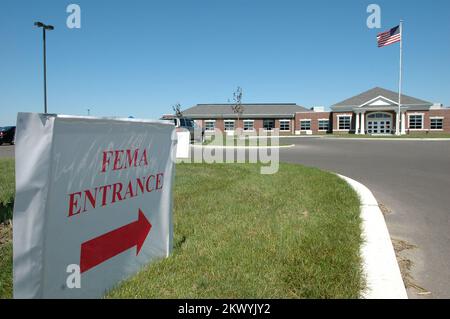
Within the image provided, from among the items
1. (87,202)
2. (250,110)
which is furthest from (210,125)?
(87,202)

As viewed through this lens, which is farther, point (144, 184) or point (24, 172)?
point (144, 184)

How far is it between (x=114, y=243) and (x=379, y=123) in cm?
5614

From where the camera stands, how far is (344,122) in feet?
182

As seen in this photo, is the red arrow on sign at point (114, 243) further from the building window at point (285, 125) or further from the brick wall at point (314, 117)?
the building window at point (285, 125)

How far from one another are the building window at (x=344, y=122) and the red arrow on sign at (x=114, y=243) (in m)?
56.0

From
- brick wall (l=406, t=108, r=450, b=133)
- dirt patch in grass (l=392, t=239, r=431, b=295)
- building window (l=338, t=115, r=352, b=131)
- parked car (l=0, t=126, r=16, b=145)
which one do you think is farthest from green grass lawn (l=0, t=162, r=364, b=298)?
brick wall (l=406, t=108, r=450, b=133)

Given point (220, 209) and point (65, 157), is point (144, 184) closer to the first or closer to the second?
point (65, 157)

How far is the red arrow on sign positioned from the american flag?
120 ft

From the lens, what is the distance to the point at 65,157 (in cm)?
224

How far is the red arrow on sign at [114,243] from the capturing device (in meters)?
2.54

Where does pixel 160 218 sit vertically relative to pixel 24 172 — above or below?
below
